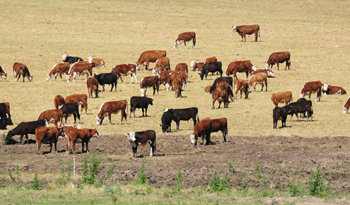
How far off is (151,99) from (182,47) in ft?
64.3

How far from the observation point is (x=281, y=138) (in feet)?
73.2

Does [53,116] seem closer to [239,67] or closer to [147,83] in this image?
[147,83]

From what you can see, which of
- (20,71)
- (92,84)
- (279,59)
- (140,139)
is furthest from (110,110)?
(279,59)

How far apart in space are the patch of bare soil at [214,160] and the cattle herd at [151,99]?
680mm

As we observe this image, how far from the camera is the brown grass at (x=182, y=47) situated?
26922 millimetres

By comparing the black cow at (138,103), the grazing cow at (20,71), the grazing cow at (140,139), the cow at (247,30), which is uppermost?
the cow at (247,30)

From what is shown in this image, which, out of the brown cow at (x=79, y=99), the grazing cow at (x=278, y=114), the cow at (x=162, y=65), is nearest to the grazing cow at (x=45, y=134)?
the brown cow at (x=79, y=99)

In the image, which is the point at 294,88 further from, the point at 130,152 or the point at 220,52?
the point at 130,152

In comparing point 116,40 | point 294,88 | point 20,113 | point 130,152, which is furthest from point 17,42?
point 130,152

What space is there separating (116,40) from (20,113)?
21987 mm

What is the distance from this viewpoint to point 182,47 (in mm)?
46781

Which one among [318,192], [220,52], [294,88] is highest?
[220,52]

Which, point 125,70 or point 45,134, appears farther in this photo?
point 125,70

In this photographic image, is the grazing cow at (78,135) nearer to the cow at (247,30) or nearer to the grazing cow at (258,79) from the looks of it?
the grazing cow at (258,79)
